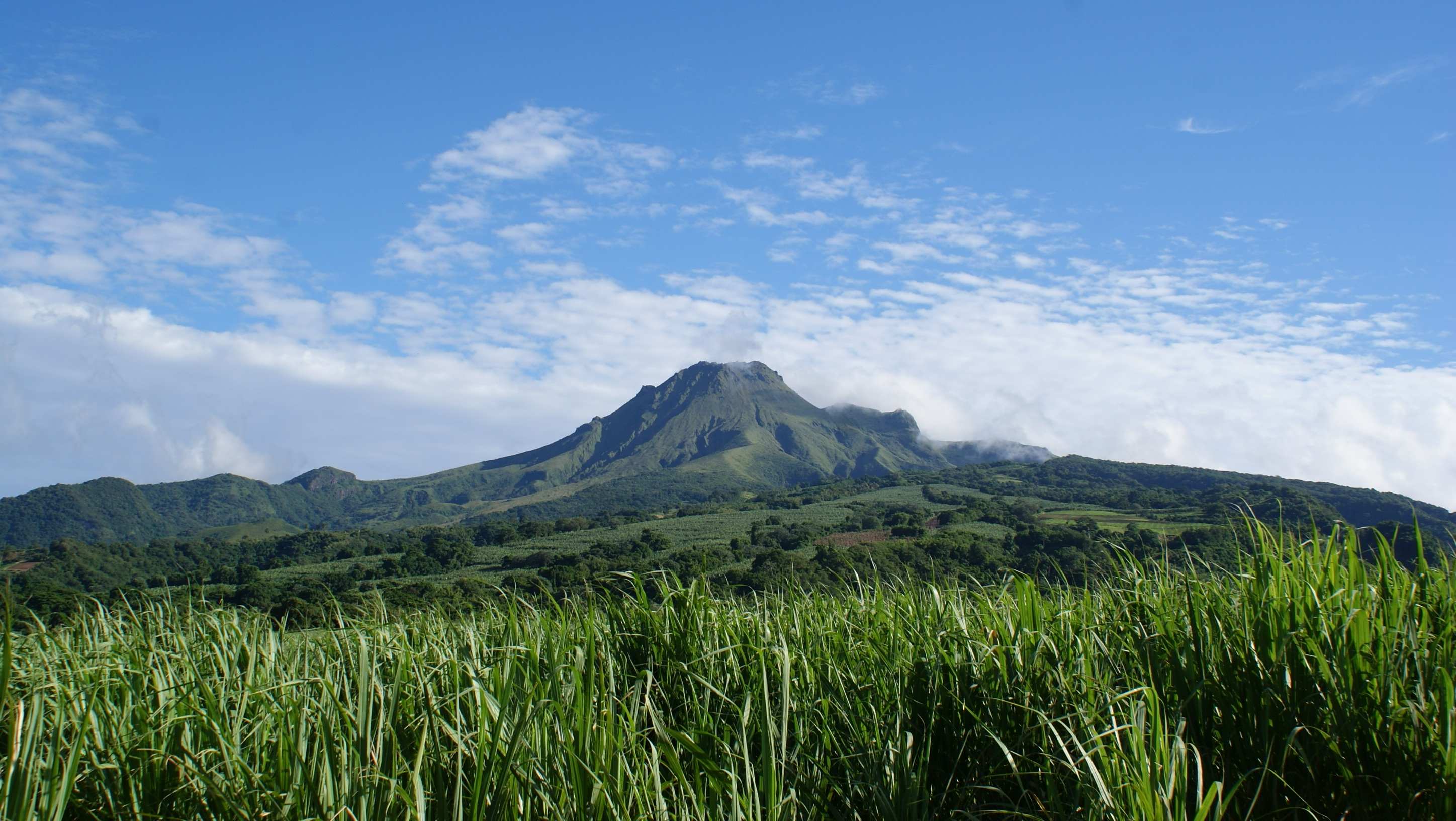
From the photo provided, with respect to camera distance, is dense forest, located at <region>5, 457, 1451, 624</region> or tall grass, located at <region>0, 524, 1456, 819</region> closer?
tall grass, located at <region>0, 524, 1456, 819</region>

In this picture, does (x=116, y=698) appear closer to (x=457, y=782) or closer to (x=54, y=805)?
(x=54, y=805)

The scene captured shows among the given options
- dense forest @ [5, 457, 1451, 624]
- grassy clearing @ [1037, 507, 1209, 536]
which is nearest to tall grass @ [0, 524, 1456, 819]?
dense forest @ [5, 457, 1451, 624]

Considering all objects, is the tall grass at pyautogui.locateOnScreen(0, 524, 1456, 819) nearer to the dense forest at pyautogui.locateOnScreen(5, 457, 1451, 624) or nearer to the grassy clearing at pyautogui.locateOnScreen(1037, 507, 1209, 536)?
the dense forest at pyautogui.locateOnScreen(5, 457, 1451, 624)

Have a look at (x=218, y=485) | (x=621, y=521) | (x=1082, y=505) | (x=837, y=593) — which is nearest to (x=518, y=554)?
(x=621, y=521)

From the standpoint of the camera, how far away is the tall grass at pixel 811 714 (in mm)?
2840

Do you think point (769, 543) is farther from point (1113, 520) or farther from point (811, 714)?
point (811, 714)

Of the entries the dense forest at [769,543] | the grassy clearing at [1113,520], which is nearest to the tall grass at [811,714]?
the dense forest at [769,543]

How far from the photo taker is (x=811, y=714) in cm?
406

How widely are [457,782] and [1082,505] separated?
296 ft

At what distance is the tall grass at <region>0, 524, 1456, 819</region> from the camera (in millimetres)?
2840

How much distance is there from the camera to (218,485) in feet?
Result: 651

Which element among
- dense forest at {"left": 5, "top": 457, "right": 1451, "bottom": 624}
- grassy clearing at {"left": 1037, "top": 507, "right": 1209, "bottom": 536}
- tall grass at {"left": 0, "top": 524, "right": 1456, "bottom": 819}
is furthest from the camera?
grassy clearing at {"left": 1037, "top": 507, "right": 1209, "bottom": 536}

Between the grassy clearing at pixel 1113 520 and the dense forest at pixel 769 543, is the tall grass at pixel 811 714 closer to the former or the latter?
the dense forest at pixel 769 543

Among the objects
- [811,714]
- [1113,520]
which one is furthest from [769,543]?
[811,714]
